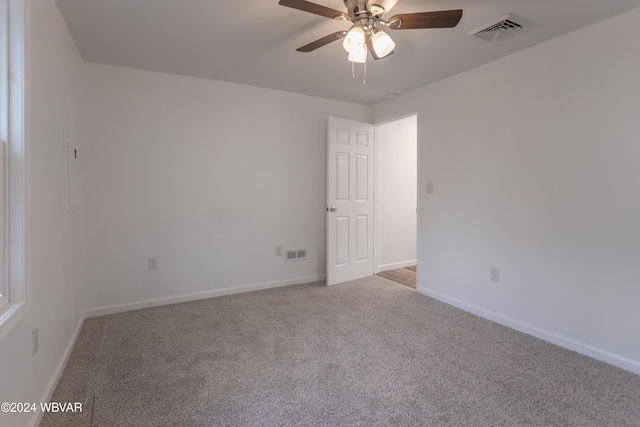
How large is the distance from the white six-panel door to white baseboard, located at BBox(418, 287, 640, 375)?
1194mm

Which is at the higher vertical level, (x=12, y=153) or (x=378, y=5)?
(x=378, y=5)

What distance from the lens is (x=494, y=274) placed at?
2.87m

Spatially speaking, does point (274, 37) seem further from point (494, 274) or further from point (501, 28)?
point (494, 274)

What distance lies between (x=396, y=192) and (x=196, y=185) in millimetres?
2798

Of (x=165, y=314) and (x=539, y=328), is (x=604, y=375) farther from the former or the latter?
(x=165, y=314)

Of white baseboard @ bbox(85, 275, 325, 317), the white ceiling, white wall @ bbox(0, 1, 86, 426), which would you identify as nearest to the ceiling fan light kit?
the white ceiling

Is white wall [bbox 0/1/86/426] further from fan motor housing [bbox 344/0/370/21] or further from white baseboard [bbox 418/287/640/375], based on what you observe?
white baseboard [bbox 418/287/640/375]

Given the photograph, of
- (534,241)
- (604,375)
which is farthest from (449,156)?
(604,375)

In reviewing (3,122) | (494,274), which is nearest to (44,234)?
(3,122)

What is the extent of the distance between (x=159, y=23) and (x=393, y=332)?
115 inches

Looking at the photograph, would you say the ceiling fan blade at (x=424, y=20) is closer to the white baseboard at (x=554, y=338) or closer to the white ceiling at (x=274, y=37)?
the white ceiling at (x=274, y=37)

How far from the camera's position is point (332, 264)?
12.7 ft

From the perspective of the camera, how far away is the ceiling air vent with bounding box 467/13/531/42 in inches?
83.6

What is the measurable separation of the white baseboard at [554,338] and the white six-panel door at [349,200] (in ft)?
3.92
